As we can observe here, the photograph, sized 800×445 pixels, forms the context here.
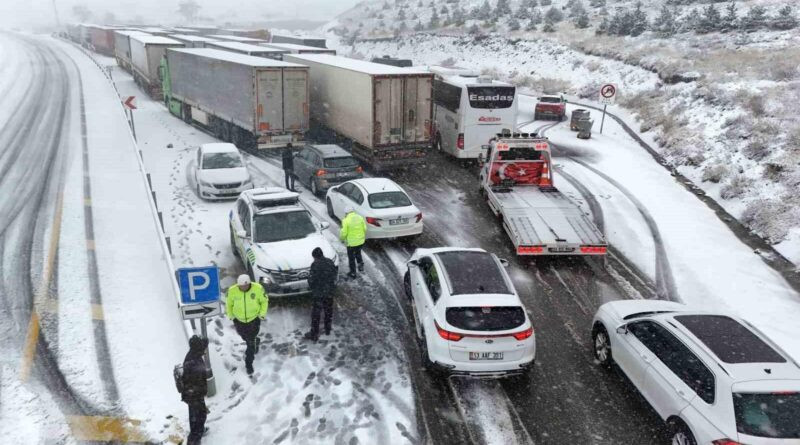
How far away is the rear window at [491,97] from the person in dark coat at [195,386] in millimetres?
16430

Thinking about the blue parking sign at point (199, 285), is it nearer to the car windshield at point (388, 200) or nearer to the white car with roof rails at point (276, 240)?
the white car with roof rails at point (276, 240)

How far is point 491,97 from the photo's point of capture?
21.5 meters

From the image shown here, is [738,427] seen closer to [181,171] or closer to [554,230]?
[554,230]

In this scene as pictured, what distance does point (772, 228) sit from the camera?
14.9 meters

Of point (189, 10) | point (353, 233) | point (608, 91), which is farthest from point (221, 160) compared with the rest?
point (189, 10)

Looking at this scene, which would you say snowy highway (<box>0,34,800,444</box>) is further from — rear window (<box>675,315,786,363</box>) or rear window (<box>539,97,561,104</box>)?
rear window (<box>539,97,561,104</box>)

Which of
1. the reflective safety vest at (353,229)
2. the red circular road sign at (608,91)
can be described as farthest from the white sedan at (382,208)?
the red circular road sign at (608,91)

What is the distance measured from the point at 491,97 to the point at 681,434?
16.3 meters

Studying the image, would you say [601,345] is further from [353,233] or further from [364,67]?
[364,67]

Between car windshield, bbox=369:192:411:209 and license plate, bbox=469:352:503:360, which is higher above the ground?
car windshield, bbox=369:192:411:209

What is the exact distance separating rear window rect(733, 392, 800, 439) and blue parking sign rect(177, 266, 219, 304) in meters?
7.01

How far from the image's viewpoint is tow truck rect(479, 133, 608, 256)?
13.0 m

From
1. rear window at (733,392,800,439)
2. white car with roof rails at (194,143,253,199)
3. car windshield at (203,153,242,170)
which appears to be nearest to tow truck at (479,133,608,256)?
rear window at (733,392,800,439)

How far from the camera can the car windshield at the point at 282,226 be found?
1185 cm
